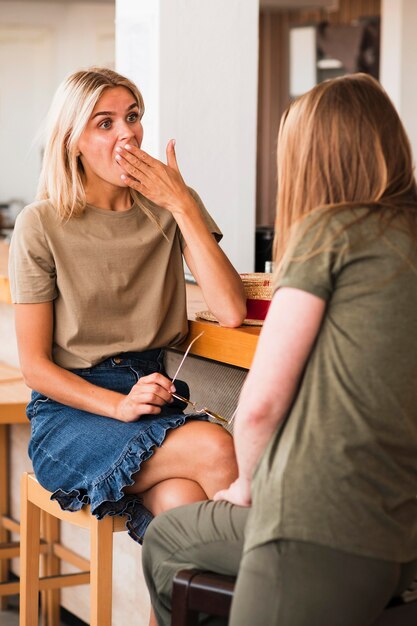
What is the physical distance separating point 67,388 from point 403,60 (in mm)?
3970

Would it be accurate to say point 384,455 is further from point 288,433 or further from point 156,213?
point 156,213

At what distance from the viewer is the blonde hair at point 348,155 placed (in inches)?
56.6

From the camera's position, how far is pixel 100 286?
216cm

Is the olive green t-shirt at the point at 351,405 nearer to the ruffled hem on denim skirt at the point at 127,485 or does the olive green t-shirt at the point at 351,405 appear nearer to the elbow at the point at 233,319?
the ruffled hem on denim skirt at the point at 127,485

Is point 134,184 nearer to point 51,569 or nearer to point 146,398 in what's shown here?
point 146,398

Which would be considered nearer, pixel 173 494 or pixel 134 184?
pixel 173 494

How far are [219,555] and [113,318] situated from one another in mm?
736

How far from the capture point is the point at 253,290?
226 cm

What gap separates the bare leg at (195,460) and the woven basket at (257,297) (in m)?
0.35

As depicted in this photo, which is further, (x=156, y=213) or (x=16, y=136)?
(x=16, y=136)

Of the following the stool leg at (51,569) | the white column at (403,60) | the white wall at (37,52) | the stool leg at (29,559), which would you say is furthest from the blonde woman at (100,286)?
the white wall at (37,52)


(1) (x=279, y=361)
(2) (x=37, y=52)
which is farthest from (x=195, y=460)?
(2) (x=37, y=52)

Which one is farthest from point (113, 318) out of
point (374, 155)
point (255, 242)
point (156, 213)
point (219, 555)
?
point (255, 242)

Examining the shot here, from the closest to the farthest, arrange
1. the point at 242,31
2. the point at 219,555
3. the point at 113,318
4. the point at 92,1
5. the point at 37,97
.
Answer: the point at 219,555, the point at 113,318, the point at 242,31, the point at 92,1, the point at 37,97
